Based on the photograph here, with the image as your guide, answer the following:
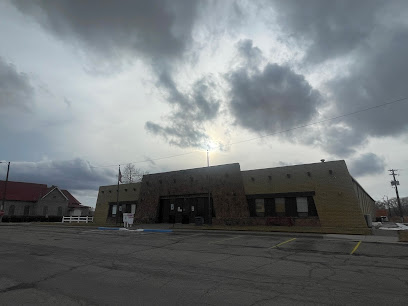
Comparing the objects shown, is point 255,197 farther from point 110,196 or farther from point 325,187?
point 110,196

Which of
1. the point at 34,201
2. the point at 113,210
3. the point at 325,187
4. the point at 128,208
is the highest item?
the point at 34,201

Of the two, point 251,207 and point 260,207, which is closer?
point 260,207

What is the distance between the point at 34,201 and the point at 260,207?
2109 inches

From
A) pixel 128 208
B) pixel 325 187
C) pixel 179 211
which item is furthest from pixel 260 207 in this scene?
pixel 128 208

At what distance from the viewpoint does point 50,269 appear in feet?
27.5

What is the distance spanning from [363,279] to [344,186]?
18727 millimetres

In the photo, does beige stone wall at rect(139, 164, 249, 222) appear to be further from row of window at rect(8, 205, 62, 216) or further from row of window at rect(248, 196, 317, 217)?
row of window at rect(8, 205, 62, 216)

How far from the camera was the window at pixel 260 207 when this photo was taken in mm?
27436

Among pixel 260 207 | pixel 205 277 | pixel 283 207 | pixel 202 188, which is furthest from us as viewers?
pixel 202 188

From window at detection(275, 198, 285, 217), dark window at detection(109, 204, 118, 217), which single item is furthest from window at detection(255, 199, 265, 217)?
dark window at detection(109, 204, 118, 217)

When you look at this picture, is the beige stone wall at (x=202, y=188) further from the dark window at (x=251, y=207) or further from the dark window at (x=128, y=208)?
the dark window at (x=128, y=208)

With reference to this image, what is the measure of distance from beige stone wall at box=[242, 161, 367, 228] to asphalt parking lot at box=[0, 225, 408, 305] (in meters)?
12.3

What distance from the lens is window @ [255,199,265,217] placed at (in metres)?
27.4

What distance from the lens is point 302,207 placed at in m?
25.5
